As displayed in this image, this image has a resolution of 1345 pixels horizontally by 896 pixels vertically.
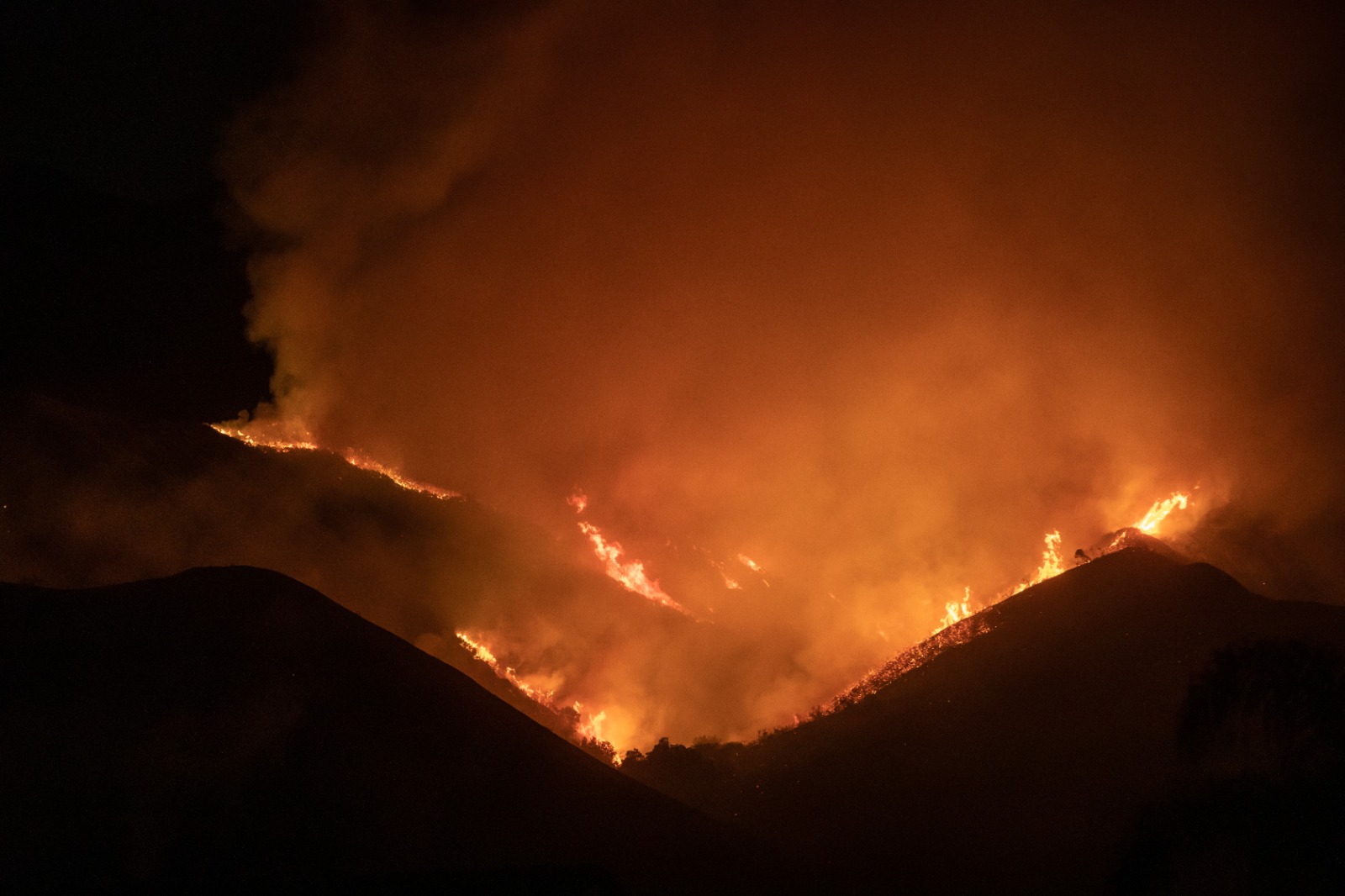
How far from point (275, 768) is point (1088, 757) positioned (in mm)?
10338

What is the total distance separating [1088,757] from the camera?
1150 cm

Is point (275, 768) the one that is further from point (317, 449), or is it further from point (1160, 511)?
point (1160, 511)

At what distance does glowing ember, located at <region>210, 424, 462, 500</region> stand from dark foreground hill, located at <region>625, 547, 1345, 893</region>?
9658mm

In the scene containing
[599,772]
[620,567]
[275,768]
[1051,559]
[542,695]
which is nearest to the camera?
[275,768]

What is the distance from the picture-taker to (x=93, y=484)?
579 inches

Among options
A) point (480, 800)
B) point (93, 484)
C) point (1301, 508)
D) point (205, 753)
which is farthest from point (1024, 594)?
point (93, 484)

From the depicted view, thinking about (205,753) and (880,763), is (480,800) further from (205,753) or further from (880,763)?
(880,763)

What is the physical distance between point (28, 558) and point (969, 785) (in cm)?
1449

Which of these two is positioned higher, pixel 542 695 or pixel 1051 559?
pixel 1051 559

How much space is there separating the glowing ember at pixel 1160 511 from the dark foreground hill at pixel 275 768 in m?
12.2

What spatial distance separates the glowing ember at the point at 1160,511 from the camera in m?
18.1

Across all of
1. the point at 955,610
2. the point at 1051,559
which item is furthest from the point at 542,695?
the point at 1051,559

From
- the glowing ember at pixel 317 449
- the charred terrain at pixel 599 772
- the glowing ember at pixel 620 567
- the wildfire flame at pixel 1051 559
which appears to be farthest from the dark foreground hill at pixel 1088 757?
the glowing ember at pixel 317 449

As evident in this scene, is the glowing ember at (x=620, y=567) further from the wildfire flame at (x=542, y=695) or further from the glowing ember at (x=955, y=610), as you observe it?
the glowing ember at (x=955, y=610)
